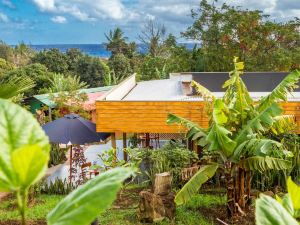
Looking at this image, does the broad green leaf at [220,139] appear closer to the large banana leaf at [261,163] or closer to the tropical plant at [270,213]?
the large banana leaf at [261,163]

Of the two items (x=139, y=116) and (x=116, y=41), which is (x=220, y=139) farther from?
(x=116, y=41)

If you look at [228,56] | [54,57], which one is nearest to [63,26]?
[54,57]

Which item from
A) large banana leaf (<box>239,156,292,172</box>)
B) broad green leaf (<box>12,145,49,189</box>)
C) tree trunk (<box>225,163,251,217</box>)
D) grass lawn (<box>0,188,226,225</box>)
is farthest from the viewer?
grass lawn (<box>0,188,226,225</box>)

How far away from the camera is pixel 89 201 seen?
0.67 meters

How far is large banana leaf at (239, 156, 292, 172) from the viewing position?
848 cm

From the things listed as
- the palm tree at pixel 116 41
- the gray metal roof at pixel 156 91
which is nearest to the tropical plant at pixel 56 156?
the gray metal roof at pixel 156 91

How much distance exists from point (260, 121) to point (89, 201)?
25.9 feet

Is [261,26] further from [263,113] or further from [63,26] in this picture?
[63,26]

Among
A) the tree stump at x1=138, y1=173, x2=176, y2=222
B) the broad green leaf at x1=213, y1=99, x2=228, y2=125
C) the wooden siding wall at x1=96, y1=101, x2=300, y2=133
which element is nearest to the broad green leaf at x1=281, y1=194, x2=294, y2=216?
the broad green leaf at x1=213, y1=99, x2=228, y2=125

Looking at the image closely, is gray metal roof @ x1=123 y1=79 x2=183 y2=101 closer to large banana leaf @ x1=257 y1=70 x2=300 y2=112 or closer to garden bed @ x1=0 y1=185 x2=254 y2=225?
garden bed @ x1=0 y1=185 x2=254 y2=225

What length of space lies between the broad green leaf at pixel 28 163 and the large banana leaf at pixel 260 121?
25.3 ft

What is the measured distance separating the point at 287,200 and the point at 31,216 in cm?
988

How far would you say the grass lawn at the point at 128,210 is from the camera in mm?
9617

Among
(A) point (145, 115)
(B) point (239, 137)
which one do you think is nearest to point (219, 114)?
(B) point (239, 137)
